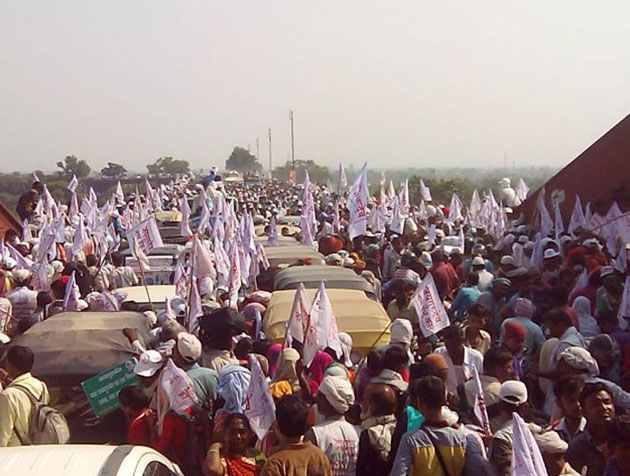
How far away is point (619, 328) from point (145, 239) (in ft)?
21.6

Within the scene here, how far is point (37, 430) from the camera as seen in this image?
5.22 m

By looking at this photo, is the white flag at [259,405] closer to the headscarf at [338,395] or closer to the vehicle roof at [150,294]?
the headscarf at [338,395]

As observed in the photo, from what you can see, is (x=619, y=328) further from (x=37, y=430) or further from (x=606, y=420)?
(x=37, y=430)

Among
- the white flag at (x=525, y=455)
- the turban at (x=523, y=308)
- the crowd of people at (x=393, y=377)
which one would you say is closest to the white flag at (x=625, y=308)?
the crowd of people at (x=393, y=377)

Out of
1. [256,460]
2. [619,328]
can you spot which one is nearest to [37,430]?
[256,460]

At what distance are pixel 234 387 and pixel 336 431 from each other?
1.00m

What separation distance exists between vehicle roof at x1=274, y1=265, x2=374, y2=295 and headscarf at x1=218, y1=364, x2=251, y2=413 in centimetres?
444

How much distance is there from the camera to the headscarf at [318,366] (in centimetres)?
652

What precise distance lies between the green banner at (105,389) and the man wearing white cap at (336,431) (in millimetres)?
1756

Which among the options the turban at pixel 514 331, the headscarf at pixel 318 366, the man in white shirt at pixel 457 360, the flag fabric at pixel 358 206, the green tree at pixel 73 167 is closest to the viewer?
the man in white shirt at pixel 457 360

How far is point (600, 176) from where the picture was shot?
60.7ft

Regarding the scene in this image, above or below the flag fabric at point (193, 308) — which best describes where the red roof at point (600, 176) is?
above

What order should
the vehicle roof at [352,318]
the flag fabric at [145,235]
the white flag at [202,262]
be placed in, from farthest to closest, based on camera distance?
the flag fabric at [145,235] → the white flag at [202,262] → the vehicle roof at [352,318]

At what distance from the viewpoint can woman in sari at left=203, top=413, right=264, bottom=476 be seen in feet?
15.1
